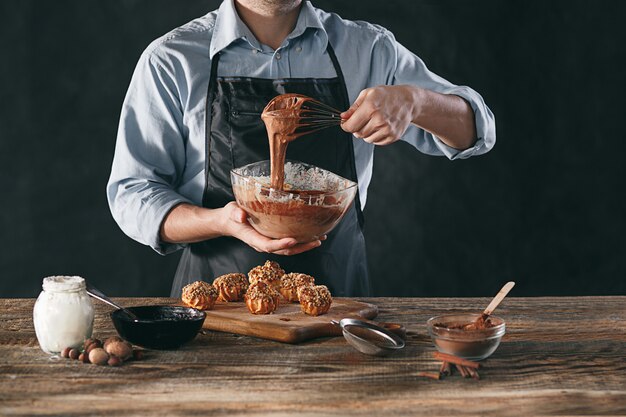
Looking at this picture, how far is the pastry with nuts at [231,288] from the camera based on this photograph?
245cm

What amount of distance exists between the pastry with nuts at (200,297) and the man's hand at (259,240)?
17 centimetres

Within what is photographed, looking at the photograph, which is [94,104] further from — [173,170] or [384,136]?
[384,136]

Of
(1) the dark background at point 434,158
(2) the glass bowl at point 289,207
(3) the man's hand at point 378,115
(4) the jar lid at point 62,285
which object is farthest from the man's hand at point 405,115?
(1) the dark background at point 434,158

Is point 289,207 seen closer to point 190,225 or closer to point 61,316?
point 190,225

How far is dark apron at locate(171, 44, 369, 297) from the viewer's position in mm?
2904

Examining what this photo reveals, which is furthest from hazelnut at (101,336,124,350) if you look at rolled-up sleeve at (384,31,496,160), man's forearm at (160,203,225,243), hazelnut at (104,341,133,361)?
rolled-up sleeve at (384,31,496,160)

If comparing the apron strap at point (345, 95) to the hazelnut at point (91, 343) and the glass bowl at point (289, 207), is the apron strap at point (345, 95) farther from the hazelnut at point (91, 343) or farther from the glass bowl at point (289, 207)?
the hazelnut at point (91, 343)

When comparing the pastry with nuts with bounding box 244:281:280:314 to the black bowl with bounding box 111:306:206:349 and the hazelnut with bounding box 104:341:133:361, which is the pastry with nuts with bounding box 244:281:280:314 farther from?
the hazelnut with bounding box 104:341:133:361

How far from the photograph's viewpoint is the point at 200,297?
2354 mm

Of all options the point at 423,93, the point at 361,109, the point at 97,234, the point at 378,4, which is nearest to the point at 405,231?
the point at 378,4

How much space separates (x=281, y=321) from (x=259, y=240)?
0.92ft

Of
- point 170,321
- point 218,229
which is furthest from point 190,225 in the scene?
point 170,321

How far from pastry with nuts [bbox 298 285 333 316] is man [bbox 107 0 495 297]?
52 cm

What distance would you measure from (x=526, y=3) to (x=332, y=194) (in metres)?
2.14
